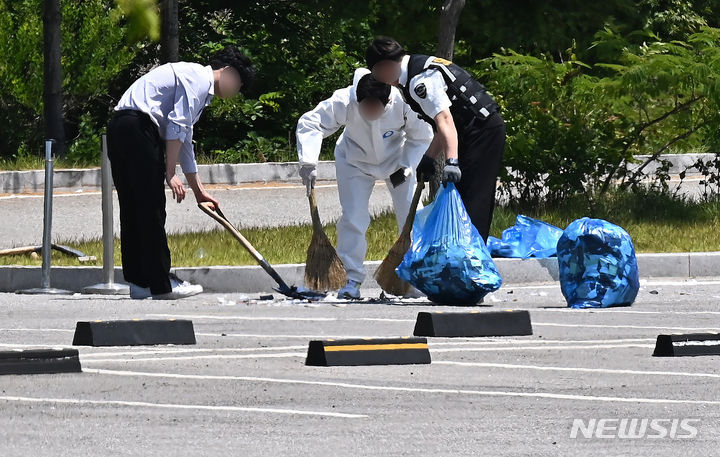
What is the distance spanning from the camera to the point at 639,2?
26859mm

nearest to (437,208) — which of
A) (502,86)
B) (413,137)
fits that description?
(413,137)

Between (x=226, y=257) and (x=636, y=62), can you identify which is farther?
(x=636, y=62)

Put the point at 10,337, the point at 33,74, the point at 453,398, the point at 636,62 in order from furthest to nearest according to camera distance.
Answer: the point at 33,74 < the point at 636,62 < the point at 10,337 < the point at 453,398

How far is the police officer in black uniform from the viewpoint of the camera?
1079cm

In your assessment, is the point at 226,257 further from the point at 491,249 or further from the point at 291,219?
the point at 291,219

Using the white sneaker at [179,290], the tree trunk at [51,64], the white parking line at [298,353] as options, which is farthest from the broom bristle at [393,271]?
the tree trunk at [51,64]

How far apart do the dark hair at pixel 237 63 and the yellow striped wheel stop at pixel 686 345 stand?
4.11m

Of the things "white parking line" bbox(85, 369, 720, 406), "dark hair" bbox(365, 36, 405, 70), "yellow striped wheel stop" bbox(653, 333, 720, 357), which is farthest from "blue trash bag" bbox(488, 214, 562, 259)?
"white parking line" bbox(85, 369, 720, 406)

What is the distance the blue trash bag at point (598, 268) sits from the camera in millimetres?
10758

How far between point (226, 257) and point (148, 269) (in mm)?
2101

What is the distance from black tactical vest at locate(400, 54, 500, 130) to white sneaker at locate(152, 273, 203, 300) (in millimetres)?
1968

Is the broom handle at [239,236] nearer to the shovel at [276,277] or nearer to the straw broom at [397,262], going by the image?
the shovel at [276,277]

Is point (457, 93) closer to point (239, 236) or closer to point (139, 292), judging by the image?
point (239, 236)

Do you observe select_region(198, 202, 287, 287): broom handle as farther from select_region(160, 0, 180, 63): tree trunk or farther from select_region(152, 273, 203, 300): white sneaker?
select_region(160, 0, 180, 63): tree trunk
